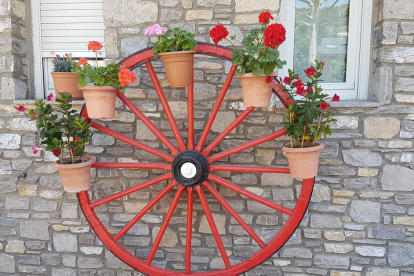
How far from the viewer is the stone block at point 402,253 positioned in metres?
Result: 2.57

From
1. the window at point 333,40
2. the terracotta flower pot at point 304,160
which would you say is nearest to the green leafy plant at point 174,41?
the terracotta flower pot at point 304,160

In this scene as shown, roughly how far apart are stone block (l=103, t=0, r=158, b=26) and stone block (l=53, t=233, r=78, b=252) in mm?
1744

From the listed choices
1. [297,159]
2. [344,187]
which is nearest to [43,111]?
[297,159]

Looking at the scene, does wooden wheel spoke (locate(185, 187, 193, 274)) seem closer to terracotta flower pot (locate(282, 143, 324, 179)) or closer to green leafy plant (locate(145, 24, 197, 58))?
terracotta flower pot (locate(282, 143, 324, 179))

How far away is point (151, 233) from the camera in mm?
2764

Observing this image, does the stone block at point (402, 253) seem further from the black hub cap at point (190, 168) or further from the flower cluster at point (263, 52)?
the flower cluster at point (263, 52)

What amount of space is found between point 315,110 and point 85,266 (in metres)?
2.18

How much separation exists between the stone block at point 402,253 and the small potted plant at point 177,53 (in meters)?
1.96

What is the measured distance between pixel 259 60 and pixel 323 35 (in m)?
1.18

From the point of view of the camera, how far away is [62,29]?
9.73 ft

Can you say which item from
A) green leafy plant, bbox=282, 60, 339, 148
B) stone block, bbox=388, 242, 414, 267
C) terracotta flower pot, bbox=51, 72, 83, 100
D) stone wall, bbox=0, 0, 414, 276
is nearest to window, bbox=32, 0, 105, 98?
stone wall, bbox=0, 0, 414, 276

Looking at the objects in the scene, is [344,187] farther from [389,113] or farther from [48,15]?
[48,15]

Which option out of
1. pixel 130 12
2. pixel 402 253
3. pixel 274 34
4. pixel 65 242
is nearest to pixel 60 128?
pixel 130 12

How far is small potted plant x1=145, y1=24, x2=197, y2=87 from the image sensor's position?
6.72 feet
